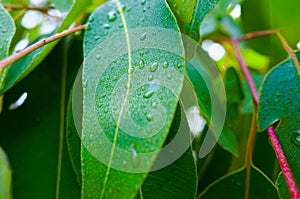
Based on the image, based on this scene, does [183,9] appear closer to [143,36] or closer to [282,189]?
[143,36]

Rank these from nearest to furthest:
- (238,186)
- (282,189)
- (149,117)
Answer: (149,117)
(282,189)
(238,186)

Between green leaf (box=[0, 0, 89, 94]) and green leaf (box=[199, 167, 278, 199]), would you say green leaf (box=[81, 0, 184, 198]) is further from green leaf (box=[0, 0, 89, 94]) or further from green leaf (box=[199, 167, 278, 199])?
green leaf (box=[199, 167, 278, 199])

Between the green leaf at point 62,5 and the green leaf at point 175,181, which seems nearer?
the green leaf at point 175,181

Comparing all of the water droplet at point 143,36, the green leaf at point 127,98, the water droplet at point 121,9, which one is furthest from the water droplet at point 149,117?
the water droplet at point 121,9

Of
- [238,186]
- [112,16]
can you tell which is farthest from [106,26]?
[238,186]

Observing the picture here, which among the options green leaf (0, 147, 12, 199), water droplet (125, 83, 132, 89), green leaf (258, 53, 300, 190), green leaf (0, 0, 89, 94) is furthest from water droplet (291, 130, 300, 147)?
green leaf (0, 147, 12, 199)

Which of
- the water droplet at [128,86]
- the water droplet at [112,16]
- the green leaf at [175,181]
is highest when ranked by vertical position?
the water droplet at [112,16]

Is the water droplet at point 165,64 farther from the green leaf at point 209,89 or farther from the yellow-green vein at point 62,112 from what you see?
the yellow-green vein at point 62,112
